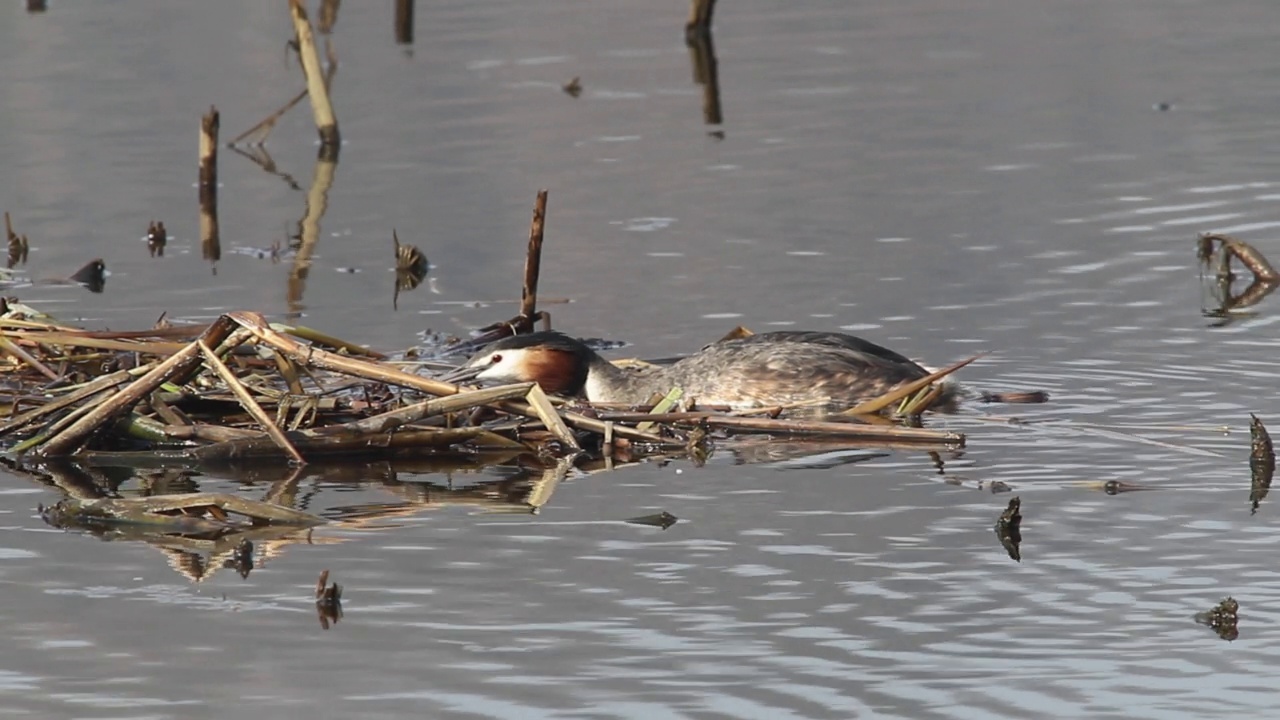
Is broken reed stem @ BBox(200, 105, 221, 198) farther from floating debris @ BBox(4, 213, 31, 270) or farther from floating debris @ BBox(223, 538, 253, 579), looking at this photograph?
floating debris @ BBox(223, 538, 253, 579)

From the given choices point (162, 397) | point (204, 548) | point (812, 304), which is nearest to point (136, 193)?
point (812, 304)

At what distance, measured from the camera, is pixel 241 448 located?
30.3 feet

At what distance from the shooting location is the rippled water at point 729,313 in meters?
6.48

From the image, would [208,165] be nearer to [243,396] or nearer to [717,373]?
[717,373]

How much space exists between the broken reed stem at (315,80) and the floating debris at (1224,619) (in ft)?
36.6

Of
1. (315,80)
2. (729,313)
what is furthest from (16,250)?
(729,313)

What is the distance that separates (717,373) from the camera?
33.2ft

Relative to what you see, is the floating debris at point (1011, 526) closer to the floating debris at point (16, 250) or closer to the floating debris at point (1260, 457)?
the floating debris at point (1260, 457)

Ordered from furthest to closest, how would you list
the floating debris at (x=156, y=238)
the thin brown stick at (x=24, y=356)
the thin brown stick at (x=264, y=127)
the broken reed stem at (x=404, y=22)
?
the broken reed stem at (x=404, y=22) < the thin brown stick at (x=264, y=127) < the floating debris at (x=156, y=238) < the thin brown stick at (x=24, y=356)

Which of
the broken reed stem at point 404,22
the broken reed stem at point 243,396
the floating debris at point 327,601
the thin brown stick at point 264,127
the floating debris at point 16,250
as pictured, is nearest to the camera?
the floating debris at point 327,601

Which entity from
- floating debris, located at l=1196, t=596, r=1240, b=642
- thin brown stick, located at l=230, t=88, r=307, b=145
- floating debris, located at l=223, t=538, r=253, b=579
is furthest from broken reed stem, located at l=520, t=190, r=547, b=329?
thin brown stick, located at l=230, t=88, r=307, b=145

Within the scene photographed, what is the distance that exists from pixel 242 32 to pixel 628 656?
65.8 ft

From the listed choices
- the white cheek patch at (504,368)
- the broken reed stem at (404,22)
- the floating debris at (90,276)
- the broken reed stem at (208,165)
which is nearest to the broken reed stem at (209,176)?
the broken reed stem at (208,165)

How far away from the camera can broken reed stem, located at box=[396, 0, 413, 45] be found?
2456cm
